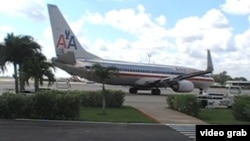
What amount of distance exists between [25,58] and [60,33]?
46.9 ft

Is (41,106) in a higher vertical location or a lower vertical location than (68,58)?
lower

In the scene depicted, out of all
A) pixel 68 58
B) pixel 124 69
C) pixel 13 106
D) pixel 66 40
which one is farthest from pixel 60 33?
pixel 13 106

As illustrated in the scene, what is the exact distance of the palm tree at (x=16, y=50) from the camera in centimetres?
3138

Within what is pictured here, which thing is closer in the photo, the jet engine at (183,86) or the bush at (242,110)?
the bush at (242,110)

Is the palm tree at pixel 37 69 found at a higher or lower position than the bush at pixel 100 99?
higher

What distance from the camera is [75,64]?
Result: 45.3m

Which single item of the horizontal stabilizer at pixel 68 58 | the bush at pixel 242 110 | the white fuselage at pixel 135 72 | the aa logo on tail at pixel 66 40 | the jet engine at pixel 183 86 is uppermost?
the aa logo on tail at pixel 66 40

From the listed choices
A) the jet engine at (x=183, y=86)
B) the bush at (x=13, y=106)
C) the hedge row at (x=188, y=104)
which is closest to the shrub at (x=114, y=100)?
the hedge row at (x=188, y=104)

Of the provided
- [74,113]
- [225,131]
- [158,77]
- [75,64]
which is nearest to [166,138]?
[74,113]

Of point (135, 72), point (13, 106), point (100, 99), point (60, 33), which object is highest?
point (60, 33)

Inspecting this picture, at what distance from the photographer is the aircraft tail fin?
4550 cm

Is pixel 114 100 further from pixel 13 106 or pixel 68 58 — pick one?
pixel 68 58

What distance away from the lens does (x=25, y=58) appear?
105 feet

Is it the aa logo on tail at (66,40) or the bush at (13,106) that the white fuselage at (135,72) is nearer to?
the aa logo on tail at (66,40)
